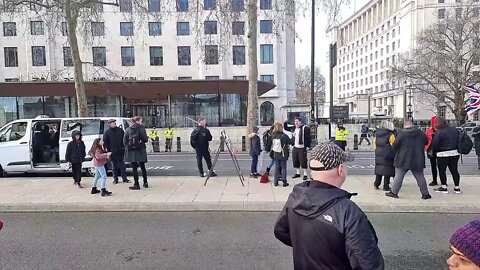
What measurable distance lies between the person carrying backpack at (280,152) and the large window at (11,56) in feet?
154

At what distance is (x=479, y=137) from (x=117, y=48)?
43027 mm

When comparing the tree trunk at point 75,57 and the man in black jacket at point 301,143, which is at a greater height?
the tree trunk at point 75,57

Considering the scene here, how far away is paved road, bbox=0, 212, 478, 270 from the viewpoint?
14.4 ft

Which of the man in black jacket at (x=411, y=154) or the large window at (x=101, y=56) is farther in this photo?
the large window at (x=101, y=56)

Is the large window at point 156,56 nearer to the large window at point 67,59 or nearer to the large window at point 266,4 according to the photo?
the large window at point 67,59

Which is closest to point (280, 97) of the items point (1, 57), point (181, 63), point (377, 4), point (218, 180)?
point (181, 63)

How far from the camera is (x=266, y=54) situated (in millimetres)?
47750

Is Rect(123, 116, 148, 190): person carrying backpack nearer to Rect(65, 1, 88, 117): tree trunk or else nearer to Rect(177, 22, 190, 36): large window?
Rect(65, 1, 88, 117): tree trunk

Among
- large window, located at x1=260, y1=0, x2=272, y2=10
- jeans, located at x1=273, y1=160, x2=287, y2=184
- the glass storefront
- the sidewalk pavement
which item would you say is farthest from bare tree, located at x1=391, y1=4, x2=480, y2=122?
jeans, located at x1=273, y1=160, x2=287, y2=184

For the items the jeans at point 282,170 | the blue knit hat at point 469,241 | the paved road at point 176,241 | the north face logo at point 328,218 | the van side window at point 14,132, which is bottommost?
the paved road at point 176,241

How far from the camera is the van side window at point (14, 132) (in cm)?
1087

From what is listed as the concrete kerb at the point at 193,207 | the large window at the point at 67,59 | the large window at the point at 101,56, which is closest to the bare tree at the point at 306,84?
the large window at the point at 101,56

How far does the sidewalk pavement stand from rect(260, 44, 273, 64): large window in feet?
131

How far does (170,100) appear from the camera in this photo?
95.7ft
